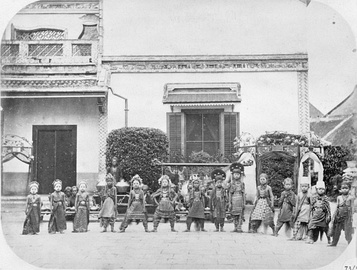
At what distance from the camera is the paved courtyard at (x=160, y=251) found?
22.9 feet

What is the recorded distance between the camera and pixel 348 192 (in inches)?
306

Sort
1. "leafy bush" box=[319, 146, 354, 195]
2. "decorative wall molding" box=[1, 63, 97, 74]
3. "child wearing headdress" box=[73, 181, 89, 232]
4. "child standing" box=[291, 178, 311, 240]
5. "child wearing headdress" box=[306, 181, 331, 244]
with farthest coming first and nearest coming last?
"decorative wall molding" box=[1, 63, 97, 74] < "child wearing headdress" box=[73, 181, 89, 232] < "leafy bush" box=[319, 146, 354, 195] < "child standing" box=[291, 178, 311, 240] < "child wearing headdress" box=[306, 181, 331, 244]

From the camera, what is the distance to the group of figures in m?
7.83

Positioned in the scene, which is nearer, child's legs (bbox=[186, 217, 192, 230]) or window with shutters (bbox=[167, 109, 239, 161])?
child's legs (bbox=[186, 217, 192, 230])

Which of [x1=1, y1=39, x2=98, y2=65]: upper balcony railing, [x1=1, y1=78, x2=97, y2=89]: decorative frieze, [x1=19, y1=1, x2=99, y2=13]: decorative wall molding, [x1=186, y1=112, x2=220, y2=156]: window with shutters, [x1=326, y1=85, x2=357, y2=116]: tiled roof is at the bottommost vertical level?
[x1=186, y1=112, x2=220, y2=156]: window with shutters

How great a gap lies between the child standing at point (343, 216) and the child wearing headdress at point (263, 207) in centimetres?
107

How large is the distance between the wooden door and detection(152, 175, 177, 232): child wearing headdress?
1513 millimetres

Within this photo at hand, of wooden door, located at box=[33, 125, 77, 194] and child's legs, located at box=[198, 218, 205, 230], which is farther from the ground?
wooden door, located at box=[33, 125, 77, 194]

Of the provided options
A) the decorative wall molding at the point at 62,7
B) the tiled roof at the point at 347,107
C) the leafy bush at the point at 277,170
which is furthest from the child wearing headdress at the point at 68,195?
the tiled roof at the point at 347,107

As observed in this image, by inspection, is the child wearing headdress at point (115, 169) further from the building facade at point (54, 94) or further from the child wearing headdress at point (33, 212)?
the child wearing headdress at point (33, 212)

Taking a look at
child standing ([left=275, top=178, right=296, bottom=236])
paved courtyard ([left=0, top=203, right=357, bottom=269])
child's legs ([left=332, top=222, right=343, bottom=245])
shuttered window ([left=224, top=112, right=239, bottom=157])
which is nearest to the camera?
paved courtyard ([left=0, top=203, right=357, bottom=269])

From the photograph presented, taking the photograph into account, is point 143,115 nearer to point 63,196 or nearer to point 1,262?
point 63,196

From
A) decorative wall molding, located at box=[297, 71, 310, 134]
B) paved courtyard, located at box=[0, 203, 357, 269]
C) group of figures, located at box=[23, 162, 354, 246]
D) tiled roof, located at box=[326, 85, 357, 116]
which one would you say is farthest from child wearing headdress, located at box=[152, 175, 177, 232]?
tiled roof, located at box=[326, 85, 357, 116]

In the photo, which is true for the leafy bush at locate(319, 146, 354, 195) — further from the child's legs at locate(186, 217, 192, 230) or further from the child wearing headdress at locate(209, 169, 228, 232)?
the child's legs at locate(186, 217, 192, 230)
